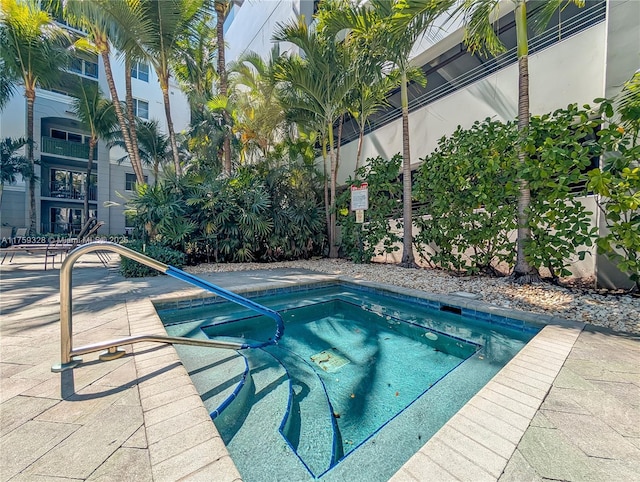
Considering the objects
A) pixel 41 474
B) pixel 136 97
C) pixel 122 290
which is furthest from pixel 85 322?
pixel 136 97

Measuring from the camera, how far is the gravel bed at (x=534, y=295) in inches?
135

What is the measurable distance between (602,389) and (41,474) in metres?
3.13

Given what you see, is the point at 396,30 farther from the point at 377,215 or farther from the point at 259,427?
the point at 259,427

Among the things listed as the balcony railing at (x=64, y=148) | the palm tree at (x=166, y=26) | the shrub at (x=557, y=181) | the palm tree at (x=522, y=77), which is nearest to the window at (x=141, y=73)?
the balcony railing at (x=64, y=148)

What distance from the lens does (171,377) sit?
1968 millimetres

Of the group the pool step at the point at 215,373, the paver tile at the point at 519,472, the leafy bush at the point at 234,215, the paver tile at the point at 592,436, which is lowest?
the pool step at the point at 215,373

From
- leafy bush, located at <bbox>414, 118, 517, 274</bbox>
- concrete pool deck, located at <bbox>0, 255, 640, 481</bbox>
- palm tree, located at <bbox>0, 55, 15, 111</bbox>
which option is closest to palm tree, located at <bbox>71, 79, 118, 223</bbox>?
palm tree, located at <bbox>0, 55, 15, 111</bbox>

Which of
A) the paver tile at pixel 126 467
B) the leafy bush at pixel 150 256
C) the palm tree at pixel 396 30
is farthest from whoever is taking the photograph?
the leafy bush at pixel 150 256

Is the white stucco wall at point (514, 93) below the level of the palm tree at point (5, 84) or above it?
below

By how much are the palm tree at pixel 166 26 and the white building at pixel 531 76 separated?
6250mm

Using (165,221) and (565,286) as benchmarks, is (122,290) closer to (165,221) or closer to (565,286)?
(165,221)

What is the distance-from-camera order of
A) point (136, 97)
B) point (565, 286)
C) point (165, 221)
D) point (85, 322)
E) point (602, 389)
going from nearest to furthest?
point (602, 389)
point (85, 322)
point (565, 286)
point (165, 221)
point (136, 97)

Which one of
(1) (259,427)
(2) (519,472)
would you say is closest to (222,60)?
(1) (259,427)

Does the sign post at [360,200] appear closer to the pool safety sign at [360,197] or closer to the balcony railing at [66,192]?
the pool safety sign at [360,197]
